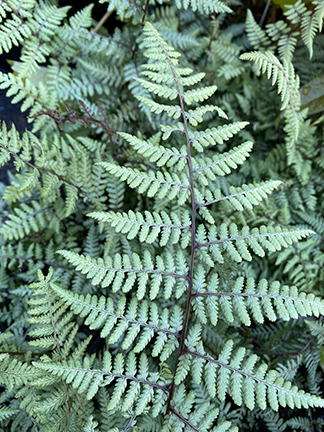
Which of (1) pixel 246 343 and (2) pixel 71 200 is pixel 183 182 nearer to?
(2) pixel 71 200

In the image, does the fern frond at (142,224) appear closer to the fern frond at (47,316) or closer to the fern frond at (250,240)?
the fern frond at (250,240)

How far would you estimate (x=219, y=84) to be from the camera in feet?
8.29

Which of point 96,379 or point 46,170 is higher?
point 46,170

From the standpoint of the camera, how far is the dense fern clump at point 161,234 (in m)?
1.35

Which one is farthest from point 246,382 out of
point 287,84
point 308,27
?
point 308,27

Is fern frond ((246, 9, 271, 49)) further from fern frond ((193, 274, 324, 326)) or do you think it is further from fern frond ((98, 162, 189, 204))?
fern frond ((193, 274, 324, 326))

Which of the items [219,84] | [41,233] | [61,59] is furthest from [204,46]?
[41,233]

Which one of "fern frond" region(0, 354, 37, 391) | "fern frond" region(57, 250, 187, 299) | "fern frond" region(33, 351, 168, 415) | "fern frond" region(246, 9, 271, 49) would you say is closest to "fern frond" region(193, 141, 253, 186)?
"fern frond" region(57, 250, 187, 299)

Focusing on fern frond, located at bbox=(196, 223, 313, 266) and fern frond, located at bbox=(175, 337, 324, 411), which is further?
fern frond, located at bbox=(196, 223, 313, 266)

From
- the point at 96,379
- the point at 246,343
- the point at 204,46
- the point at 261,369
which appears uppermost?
the point at 204,46

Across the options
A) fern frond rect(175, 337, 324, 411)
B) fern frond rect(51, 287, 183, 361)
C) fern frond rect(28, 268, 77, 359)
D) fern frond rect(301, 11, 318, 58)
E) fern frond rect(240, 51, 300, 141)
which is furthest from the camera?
fern frond rect(301, 11, 318, 58)

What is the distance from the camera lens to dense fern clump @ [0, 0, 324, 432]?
4.42 feet

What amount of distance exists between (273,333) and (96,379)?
1.31 metres

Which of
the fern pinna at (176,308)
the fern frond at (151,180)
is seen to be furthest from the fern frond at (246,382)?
the fern frond at (151,180)
